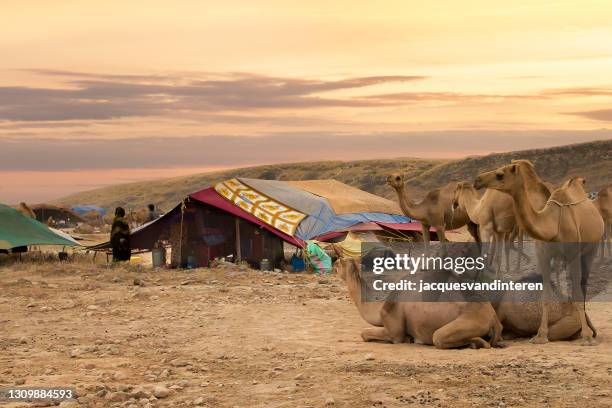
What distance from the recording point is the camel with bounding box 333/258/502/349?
406 inches

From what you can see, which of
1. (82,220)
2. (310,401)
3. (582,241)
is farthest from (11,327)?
(82,220)

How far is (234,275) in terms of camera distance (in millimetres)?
19547

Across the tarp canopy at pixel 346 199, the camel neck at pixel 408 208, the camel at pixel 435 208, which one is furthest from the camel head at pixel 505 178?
the tarp canopy at pixel 346 199

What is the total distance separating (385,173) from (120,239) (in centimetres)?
7183

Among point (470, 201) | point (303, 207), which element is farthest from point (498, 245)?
point (303, 207)

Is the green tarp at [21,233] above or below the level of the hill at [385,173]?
below

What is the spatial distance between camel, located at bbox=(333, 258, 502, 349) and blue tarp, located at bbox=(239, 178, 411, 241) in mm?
10622

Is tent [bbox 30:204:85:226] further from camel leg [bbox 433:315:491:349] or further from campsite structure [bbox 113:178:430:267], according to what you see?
camel leg [bbox 433:315:491:349]

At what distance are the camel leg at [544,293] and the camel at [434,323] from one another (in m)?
0.52

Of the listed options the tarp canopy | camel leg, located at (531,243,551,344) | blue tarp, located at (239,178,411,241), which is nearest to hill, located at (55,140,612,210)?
the tarp canopy

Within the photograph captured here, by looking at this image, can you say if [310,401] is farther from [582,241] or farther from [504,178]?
[582,241]

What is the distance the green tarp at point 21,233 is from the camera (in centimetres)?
2234

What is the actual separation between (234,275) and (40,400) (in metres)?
11.2

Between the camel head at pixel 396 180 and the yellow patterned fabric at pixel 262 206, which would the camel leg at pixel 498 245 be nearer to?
the camel head at pixel 396 180
